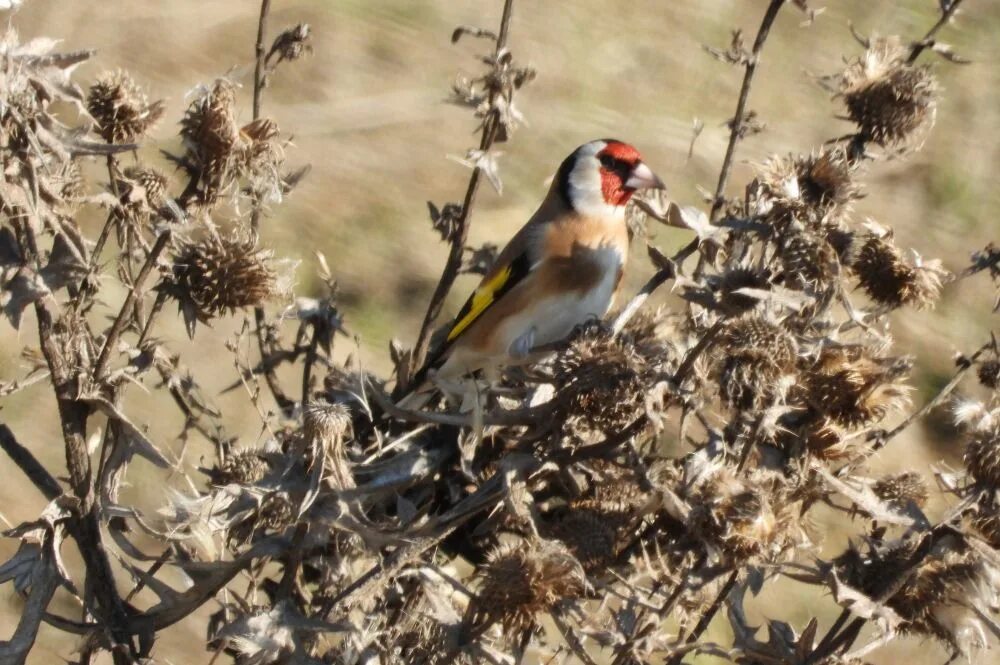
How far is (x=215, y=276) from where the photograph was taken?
144cm

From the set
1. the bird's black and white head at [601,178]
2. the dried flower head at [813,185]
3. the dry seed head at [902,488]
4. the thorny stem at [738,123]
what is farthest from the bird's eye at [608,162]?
the dry seed head at [902,488]

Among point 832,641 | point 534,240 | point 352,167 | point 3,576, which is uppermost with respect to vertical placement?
point 352,167

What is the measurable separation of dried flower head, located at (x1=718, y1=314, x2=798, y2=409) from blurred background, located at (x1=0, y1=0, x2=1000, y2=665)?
152cm

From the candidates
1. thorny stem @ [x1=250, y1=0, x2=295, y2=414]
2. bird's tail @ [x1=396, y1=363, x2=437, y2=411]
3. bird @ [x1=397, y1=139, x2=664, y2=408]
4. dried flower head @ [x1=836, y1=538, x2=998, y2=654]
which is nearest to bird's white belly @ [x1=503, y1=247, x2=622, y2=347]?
bird @ [x1=397, y1=139, x2=664, y2=408]

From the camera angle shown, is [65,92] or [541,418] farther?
[541,418]

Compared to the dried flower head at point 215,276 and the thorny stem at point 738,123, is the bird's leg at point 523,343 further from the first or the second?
the dried flower head at point 215,276

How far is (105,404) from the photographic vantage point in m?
1.33

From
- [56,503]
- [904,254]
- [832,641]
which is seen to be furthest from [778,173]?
[56,503]

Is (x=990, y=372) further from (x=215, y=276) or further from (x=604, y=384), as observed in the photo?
(x=215, y=276)

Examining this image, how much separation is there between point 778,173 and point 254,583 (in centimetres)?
77

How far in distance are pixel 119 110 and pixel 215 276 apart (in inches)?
9.3

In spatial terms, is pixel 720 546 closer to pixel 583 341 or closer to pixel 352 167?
pixel 583 341

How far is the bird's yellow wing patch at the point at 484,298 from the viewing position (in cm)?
200

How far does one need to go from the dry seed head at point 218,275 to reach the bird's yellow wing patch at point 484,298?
0.55 m
